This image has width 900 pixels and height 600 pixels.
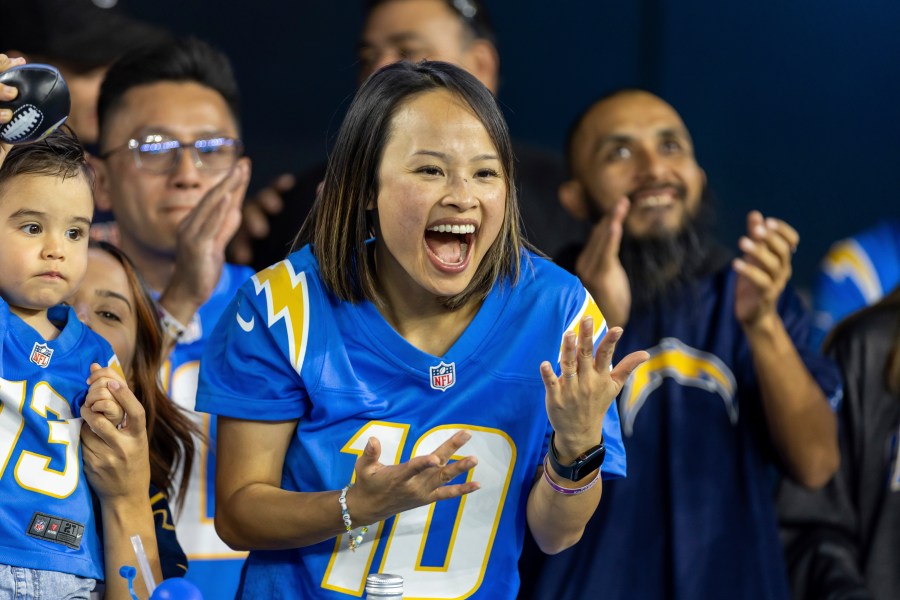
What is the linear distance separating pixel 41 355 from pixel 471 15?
1793 millimetres

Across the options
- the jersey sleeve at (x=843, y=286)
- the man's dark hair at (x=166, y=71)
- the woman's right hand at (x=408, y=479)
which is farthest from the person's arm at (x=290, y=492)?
the jersey sleeve at (x=843, y=286)

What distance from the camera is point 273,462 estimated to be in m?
1.73

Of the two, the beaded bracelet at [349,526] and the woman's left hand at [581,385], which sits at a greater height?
the woman's left hand at [581,385]

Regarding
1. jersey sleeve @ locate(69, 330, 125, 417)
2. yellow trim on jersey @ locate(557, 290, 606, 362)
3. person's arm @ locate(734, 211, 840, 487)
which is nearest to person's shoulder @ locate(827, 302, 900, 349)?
person's arm @ locate(734, 211, 840, 487)

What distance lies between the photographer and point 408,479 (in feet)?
4.99

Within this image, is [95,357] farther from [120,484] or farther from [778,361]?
[778,361]

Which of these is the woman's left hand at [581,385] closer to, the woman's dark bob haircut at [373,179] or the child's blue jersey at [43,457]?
the woman's dark bob haircut at [373,179]

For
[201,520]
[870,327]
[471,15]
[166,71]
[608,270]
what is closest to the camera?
[201,520]

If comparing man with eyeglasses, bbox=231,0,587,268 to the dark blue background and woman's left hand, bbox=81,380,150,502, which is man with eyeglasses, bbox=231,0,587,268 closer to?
the dark blue background

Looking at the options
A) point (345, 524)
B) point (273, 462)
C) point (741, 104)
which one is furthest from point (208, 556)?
point (741, 104)

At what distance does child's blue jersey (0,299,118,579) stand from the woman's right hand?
414 millimetres

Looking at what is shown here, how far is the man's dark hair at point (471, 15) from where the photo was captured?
313cm

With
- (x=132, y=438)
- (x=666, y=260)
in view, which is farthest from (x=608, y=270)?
(x=132, y=438)

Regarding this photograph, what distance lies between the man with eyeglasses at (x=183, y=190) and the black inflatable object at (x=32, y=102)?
0.80m
